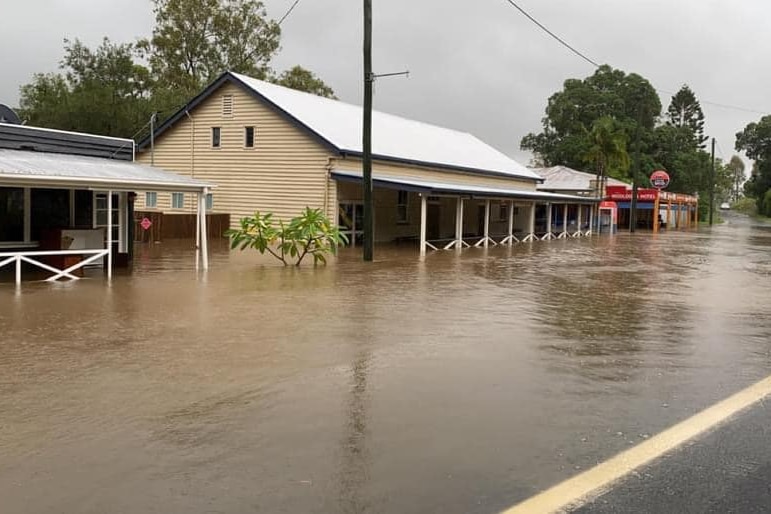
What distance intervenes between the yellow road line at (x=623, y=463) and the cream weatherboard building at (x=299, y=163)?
1905 centimetres

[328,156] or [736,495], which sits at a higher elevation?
[328,156]

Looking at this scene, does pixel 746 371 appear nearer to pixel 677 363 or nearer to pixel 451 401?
pixel 677 363

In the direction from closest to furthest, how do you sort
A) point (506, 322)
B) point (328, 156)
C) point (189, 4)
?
point (506, 322) → point (328, 156) → point (189, 4)

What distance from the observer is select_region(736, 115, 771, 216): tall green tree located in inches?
3939

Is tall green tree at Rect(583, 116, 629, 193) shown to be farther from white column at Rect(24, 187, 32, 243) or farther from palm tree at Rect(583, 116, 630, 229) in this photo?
white column at Rect(24, 187, 32, 243)

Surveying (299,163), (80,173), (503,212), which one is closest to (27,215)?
(80,173)

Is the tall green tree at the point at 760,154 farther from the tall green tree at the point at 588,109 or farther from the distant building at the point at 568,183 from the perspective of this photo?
the distant building at the point at 568,183

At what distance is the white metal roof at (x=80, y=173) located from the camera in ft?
46.7

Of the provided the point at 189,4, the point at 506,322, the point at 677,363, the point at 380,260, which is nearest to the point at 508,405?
the point at 677,363

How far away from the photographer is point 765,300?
1485 cm

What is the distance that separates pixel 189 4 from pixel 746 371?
182ft

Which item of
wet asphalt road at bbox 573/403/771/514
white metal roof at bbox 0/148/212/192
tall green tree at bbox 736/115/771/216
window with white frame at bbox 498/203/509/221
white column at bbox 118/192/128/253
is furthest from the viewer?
tall green tree at bbox 736/115/771/216

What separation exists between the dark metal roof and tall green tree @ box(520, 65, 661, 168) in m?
58.5

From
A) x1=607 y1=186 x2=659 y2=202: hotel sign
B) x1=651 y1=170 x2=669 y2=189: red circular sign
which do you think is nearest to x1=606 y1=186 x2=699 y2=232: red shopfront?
x1=607 y1=186 x2=659 y2=202: hotel sign
